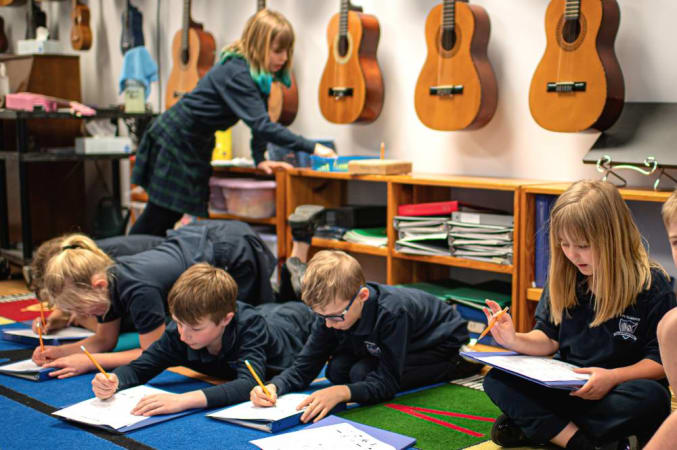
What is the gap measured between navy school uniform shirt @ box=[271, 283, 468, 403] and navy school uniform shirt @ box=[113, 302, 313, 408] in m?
0.10

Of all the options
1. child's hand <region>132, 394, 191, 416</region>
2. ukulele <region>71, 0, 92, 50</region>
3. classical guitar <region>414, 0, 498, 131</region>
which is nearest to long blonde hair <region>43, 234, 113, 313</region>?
child's hand <region>132, 394, 191, 416</region>

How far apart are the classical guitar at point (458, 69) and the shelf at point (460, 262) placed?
541 millimetres

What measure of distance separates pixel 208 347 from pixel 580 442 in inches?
41.3

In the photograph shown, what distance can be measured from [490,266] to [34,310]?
79.0 inches

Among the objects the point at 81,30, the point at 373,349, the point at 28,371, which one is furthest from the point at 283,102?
the point at 373,349

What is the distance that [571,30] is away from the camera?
2.98m

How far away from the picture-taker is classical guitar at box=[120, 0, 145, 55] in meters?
5.04

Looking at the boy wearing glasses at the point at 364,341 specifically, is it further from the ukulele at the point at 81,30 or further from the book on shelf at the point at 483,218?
the ukulele at the point at 81,30

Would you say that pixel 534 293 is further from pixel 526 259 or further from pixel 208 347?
pixel 208 347

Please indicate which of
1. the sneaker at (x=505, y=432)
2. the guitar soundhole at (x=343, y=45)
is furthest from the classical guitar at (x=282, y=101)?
the sneaker at (x=505, y=432)

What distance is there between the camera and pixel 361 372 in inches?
94.3

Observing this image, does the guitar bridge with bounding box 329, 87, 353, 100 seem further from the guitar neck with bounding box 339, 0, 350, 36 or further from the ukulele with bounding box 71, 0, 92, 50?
Answer: the ukulele with bounding box 71, 0, 92, 50

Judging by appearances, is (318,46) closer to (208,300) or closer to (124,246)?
(124,246)

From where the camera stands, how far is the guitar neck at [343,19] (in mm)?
3801
